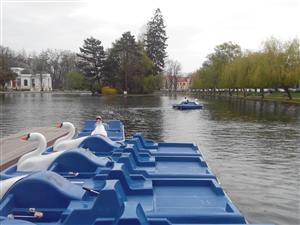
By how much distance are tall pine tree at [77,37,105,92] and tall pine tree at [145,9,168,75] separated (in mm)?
13797

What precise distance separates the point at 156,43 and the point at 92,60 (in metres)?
18.5

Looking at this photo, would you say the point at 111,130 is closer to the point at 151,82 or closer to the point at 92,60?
the point at 151,82

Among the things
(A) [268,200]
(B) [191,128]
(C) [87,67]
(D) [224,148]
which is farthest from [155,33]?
(A) [268,200]

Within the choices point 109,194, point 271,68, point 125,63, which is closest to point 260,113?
point 271,68

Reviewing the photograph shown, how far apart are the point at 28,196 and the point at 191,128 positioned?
1764 cm

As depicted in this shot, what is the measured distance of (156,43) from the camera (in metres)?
98.0

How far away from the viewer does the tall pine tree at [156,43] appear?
96.9 metres

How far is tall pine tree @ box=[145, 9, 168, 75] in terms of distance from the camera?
9688 cm

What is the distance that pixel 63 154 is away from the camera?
23.3 feet

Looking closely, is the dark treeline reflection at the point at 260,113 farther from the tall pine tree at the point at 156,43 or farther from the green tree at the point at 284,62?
the tall pine tree at the point at 156,43

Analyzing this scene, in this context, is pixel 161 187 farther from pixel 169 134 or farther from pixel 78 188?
pixel 169 134

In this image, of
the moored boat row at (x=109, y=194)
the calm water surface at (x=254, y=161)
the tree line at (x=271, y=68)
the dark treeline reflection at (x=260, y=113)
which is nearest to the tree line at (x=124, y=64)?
the tree line at (x=271, y=68)

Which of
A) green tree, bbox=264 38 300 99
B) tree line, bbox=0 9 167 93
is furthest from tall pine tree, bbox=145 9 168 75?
green tree, bbox=264 38 300 99

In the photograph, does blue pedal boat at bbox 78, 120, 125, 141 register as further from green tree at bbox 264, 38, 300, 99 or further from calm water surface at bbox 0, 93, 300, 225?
green tree at bbox 264, 38, 300, 99
